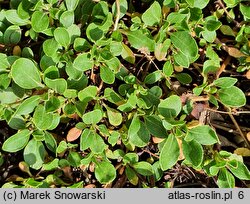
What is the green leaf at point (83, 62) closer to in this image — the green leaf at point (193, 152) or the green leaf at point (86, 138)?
the green leaf at point (86, 138)

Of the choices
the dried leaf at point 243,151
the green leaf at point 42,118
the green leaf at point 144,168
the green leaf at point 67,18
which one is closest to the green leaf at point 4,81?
the green leaf at point 42,118

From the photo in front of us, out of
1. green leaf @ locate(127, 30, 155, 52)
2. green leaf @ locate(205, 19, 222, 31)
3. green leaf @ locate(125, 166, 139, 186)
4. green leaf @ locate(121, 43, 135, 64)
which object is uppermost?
green leaf @ locate(205, 19, 222, 31)

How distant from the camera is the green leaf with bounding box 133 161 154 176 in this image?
4.41 feet

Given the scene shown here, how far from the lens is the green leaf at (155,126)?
1.24m

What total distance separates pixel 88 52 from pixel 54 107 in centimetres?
18

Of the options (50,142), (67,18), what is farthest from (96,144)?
(67,18)

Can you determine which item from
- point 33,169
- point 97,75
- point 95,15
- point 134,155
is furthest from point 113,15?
point 33,169

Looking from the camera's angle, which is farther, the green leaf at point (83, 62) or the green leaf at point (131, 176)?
the green leaf at point (131, 176)

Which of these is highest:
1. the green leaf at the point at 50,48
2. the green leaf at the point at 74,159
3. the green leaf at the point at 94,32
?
the green leaf at the point at 94,32

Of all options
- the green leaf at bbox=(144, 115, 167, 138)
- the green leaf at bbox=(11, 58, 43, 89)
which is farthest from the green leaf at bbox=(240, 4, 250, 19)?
the green leaf at bbox=(11, 58, 43, 89)

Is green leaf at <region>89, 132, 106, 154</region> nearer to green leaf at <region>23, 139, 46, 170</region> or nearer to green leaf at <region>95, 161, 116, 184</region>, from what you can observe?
green leaf at <region>95, 161, 116, 184</region>

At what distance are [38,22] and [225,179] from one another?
2.28 ft

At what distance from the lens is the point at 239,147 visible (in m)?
1.42

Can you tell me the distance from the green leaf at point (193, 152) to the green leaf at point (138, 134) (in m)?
0.11
